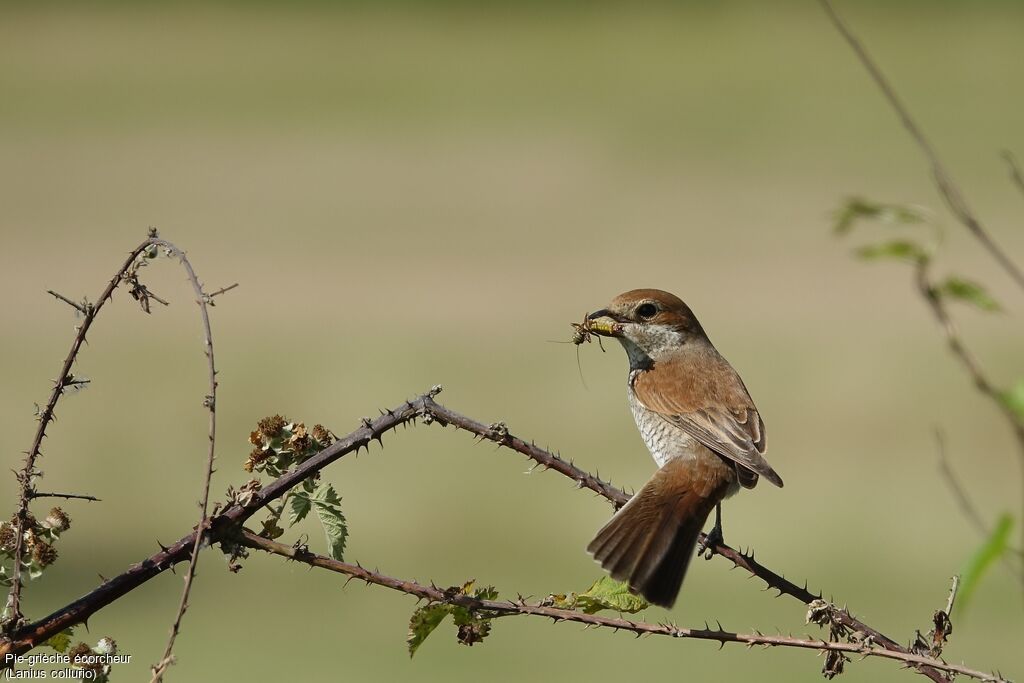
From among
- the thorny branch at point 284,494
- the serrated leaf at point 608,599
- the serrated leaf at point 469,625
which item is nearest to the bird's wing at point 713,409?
the serrated leaf at point 608,599

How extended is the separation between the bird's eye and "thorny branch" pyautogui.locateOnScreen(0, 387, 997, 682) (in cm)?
166

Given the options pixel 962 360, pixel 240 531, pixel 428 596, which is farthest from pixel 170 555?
pixel 962 360

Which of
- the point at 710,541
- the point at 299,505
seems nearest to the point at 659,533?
the point at 710,541

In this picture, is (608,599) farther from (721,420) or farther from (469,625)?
(721,420)

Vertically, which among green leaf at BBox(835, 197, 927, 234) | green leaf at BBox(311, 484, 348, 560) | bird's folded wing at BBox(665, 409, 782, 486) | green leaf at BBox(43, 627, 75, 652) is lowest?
green leaf at BBox(43, 627, 75, 652)

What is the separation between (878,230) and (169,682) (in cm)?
1130

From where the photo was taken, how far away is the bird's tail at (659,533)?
8.90 ft

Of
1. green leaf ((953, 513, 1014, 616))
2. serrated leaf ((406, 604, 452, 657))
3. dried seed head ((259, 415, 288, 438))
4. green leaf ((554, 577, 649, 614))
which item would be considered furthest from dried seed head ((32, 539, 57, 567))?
green leaf ((953, 513, 1014, 616))

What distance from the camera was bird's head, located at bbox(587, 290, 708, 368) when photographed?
12.9ft

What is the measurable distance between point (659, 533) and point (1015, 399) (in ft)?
6.47

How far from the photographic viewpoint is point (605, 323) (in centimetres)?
395

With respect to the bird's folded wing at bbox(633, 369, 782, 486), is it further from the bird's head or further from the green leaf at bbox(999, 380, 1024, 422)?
the green leaf at bbox(999, 380, 1024, 422)

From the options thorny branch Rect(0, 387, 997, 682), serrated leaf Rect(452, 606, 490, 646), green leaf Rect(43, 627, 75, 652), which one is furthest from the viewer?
serrated leaf Rect(452, 606, 490, 646)

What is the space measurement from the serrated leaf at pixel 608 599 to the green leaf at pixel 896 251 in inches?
40.5
